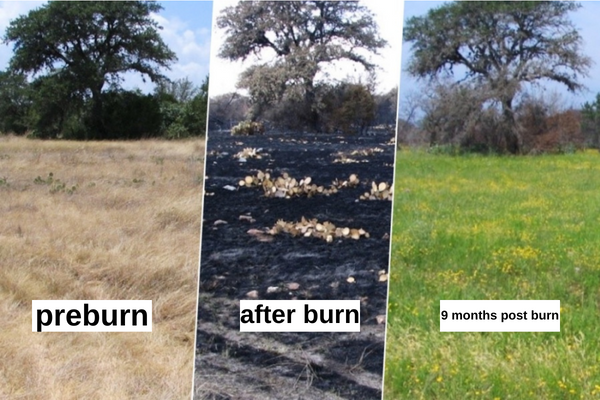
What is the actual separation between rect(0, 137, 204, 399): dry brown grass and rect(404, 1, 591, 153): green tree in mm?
1623

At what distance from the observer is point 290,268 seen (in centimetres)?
Result: 483

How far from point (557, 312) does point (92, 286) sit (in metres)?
2.89

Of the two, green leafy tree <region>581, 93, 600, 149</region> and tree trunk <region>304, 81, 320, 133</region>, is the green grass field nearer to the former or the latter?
green leafy tree <region>581, 93, 600, 149</region>

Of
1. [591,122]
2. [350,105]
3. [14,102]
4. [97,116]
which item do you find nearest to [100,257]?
[97,116]

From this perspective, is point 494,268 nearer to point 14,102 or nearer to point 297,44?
point 297,44

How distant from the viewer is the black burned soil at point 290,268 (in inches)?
188

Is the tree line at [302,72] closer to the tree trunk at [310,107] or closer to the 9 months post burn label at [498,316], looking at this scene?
the tree trunk at [310,107]

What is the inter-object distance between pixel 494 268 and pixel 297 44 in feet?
6.25

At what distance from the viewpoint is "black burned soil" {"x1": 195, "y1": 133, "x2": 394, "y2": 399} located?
4777mm

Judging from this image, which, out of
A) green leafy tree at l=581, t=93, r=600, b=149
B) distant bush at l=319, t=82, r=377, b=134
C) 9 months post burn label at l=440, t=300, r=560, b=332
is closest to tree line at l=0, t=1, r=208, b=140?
distant bush at l=319, t=82, r=377, b=134

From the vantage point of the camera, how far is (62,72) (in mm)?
4758

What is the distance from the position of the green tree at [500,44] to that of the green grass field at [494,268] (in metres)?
0.44

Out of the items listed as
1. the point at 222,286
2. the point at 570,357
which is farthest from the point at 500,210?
the point at 222,286

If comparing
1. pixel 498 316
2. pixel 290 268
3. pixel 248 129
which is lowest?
pixel 498 316
